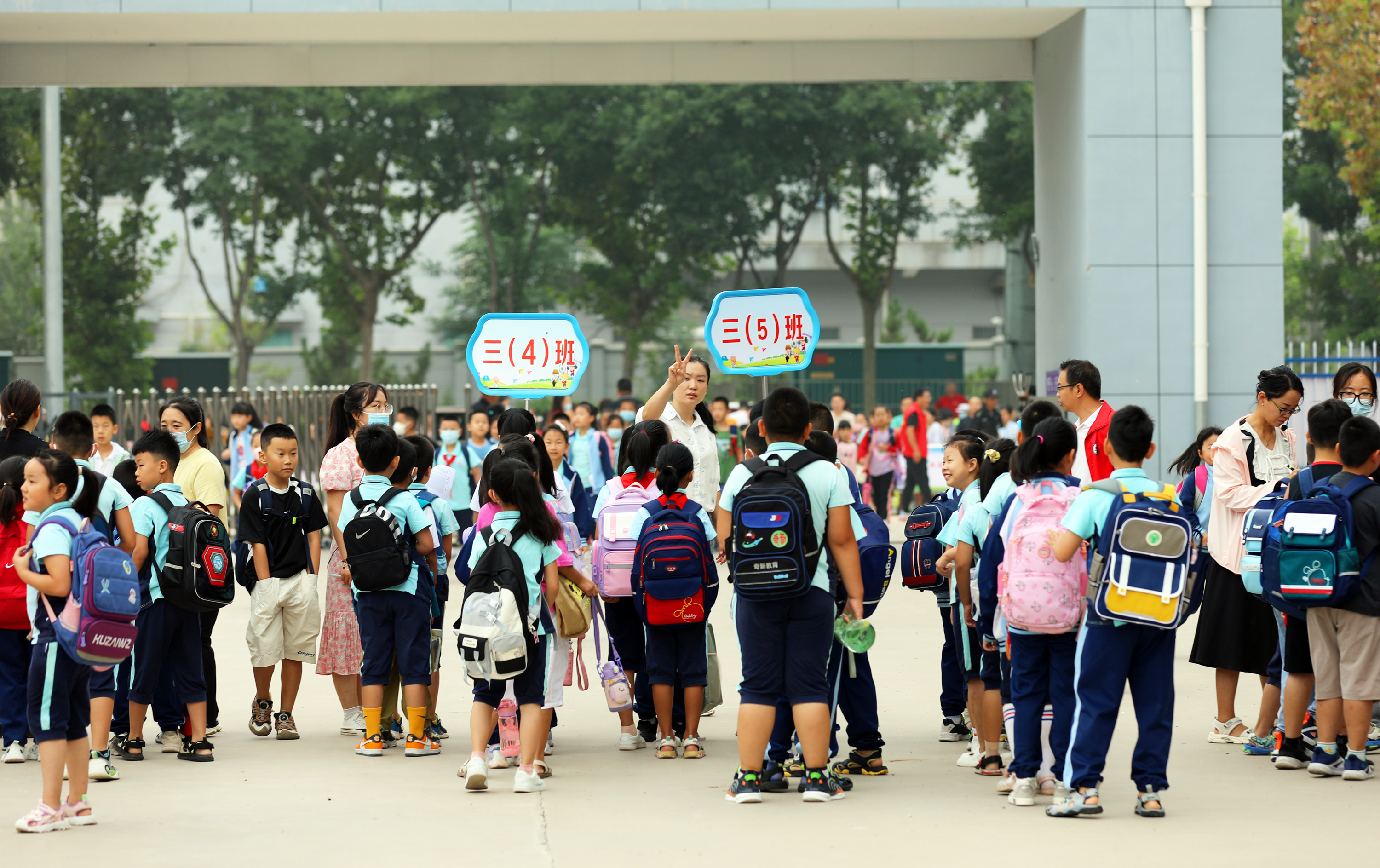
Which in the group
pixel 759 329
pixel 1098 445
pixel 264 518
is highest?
pixel 759 329

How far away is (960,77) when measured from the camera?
580 inches

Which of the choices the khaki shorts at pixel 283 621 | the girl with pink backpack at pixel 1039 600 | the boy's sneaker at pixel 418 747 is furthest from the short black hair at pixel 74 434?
the girl with pink backpack at pixel 1039 600

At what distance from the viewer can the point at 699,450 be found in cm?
750

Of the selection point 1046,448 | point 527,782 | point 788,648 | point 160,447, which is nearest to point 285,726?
point 160,447

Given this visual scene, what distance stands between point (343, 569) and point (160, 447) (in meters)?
1.06

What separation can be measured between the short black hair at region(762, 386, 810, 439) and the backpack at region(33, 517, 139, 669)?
256cm

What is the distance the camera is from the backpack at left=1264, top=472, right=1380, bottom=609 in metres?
5.95

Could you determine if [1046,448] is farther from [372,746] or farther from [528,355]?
[528,355]

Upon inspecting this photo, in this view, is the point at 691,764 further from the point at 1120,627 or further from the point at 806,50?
the point at 806,50

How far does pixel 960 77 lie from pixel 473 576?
10.3 meters

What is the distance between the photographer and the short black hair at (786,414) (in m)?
5.88

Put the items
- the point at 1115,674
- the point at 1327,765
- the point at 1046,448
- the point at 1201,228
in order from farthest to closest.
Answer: the point at 1201,228
the point at 1327,765
the point at 1046,448
the point at 1115,674

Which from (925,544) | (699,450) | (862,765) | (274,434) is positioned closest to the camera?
(862,765)

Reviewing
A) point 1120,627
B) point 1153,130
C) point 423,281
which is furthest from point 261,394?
Answer: point 423,281
